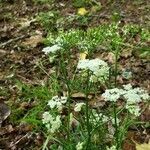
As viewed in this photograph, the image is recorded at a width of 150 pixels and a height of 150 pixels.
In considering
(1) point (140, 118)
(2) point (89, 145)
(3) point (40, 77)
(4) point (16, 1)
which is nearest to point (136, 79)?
(1) point (140, 118)

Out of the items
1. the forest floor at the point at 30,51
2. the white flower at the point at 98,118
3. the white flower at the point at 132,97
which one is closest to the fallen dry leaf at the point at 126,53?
the forest floor at the point at 30,51

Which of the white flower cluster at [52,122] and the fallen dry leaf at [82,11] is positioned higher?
the white flower cluster at [52,122]

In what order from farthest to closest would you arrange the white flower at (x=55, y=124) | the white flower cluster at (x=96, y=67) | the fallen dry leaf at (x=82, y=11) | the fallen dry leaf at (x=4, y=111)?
the fallen dry leaf at (x=82, y=11), the fallen dry leaf at (x=4, y=111), the white flower at (x=55, y=124), the white flower cluster at (x=96, y=67)

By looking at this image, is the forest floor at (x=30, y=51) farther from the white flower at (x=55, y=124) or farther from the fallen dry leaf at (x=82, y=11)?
the white flower at (x=55, y=124)

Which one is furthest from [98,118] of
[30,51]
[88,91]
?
[30,51]

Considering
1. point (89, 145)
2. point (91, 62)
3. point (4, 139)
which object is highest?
point (91, 62)

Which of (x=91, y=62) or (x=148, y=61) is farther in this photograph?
(x=148, y=61)

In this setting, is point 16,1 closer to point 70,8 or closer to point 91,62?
point 70,8

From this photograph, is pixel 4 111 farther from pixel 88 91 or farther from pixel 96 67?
pixel 96 67

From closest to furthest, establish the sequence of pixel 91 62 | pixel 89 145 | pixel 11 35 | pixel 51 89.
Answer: pixel 91 62 < pixel 89 145 < pixel 51 89 < pixel 11 35

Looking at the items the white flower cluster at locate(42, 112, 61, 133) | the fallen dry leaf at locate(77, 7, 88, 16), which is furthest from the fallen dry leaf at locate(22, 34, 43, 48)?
the white flower cluster at locate(42, 112, 61, 133)
